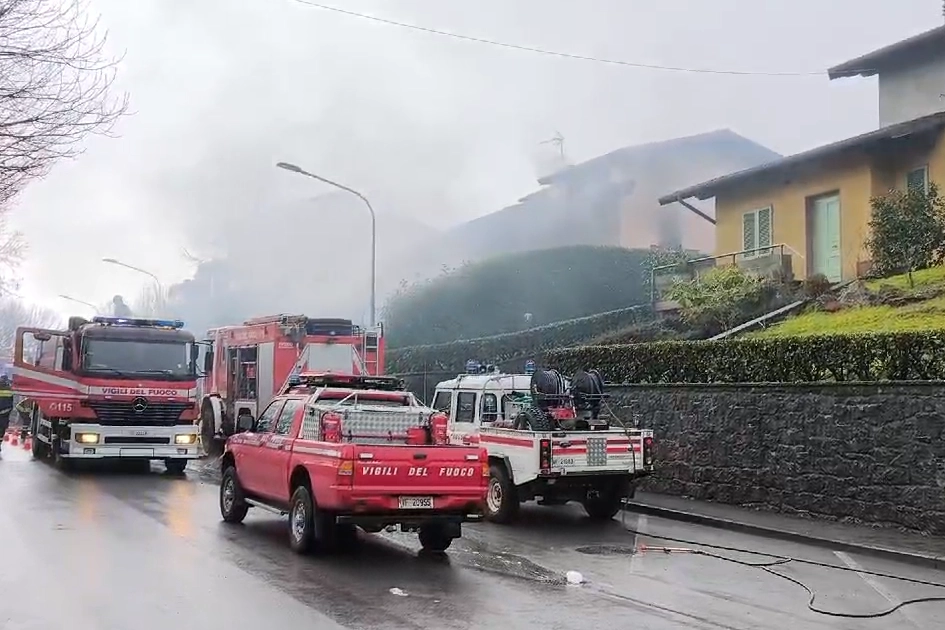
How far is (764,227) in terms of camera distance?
26.3m

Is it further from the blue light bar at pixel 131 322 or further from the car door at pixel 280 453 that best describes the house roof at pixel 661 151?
the car door at pixel 280 453

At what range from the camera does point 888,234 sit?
19625 millimetres

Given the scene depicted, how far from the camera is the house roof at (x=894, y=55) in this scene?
80.3 ft

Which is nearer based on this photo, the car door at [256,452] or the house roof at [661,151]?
the car door at [256,452]

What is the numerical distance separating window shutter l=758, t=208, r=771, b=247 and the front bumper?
15270mm

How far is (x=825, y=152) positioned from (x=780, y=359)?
10739 mm

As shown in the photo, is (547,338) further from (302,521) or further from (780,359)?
(302,521)

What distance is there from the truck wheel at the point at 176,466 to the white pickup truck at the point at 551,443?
7.40m

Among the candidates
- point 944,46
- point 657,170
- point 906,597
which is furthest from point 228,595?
point 657,170

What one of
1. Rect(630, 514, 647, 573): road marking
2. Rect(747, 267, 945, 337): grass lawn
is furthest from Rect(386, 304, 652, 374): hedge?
Rect(630, 514, 647, 573): road marking

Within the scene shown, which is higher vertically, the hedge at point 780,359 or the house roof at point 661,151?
the house roof at point 661,151

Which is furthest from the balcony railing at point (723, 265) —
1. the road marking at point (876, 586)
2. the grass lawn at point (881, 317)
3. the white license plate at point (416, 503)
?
the white license plate at point (416, 503)

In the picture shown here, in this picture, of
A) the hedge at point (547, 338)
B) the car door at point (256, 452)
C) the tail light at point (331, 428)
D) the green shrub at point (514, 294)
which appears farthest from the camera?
the green shrub at point (514, 294)

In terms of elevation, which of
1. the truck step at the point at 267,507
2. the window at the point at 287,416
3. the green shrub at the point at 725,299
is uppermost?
the green shrub at the point at 725,299
